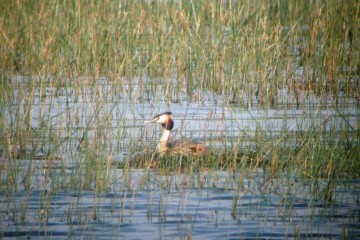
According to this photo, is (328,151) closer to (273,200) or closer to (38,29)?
(273,200)

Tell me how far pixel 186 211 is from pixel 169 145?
2.16m

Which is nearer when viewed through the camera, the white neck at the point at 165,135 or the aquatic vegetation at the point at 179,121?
the aquatic vegetation at the point at 179,121

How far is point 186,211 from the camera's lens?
5.19 m

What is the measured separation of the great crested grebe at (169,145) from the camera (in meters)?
6.79

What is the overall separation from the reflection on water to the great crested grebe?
2.45ft

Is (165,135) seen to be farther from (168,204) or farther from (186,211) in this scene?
(186,211)

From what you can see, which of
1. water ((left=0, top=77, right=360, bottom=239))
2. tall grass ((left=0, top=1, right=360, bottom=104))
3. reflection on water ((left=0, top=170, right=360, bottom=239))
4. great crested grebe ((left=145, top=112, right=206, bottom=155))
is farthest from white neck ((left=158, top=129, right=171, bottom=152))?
tall grass ((left=0, top=1, right=360, bottom=104))

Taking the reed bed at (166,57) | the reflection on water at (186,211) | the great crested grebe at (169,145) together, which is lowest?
the reflection on water at (186,211)

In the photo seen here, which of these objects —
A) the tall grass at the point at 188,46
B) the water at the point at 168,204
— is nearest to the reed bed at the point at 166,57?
the tall grass at the point at 188,46

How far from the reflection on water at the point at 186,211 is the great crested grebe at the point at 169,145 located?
75 centimetres

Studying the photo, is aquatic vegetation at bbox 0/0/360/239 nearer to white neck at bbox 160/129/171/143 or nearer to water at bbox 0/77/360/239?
water at bbox 0/77/360/239

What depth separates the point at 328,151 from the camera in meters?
6.11

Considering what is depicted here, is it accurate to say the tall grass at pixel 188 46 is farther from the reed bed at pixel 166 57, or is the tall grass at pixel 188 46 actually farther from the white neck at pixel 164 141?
the white neck at pixel 164 141

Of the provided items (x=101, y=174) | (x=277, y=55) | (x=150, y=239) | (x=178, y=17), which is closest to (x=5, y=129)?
(x=101, y=174)
